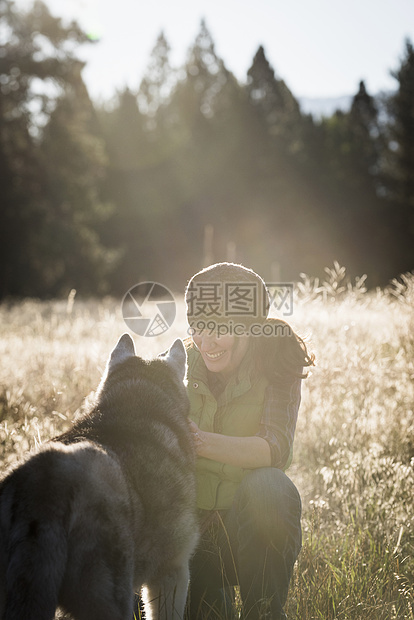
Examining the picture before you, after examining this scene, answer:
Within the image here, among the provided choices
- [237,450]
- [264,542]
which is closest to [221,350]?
[237,450]

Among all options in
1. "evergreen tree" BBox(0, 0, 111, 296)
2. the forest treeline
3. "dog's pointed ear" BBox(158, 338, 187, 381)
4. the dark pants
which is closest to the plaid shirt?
the dark pants

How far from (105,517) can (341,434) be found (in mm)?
2747

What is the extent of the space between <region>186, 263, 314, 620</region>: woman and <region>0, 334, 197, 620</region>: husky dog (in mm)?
282

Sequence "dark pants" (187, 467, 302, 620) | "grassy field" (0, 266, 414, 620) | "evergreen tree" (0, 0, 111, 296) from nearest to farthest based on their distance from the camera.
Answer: "dark pants" (187, 467, 302, 620), "grassy field" (0, 266, 414, 620), "evergreen tree" (0, 0, 111, 296)

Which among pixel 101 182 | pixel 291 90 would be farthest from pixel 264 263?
pixel 291 90

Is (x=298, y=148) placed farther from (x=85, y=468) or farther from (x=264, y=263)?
(x=85, y=468)

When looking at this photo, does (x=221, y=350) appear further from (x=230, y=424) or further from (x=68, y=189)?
(x=68, y=189)

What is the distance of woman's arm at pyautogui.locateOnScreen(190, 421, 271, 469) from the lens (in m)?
2.47

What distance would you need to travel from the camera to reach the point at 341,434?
159 inches

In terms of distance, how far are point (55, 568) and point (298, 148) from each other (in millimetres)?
32047

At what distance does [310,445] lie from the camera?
4078 mm

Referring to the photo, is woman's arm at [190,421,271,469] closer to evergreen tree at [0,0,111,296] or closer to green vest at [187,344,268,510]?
green vest at [187,344,268,510]

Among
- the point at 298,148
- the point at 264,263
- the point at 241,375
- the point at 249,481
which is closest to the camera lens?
the point at 249,481

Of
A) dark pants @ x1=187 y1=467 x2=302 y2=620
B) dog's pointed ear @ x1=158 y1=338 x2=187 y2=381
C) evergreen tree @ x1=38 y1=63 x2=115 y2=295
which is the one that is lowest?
A: dark pants @ x1=187 y1=467 x2=302 y2=620
